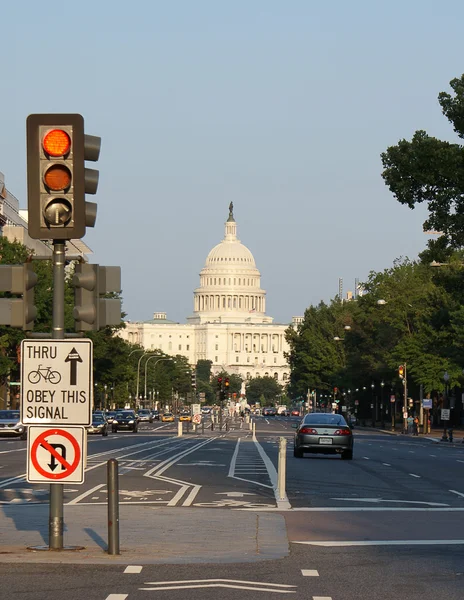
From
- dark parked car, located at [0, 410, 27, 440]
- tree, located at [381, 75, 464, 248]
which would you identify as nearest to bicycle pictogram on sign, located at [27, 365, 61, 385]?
tree, located at [381, 75, 464, 248]

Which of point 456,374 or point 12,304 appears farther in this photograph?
point 456,374

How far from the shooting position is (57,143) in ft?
42.7

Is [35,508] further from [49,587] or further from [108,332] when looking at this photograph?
[108,332]

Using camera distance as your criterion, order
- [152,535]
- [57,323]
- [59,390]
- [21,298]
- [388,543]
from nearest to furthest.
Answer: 1. [59,390]
2. [21,298]
3. [57,323]
4. [388,543]
5. [152,535]

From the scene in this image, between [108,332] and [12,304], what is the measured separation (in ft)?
320

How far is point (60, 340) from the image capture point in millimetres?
12930

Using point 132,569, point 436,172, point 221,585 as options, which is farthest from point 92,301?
point 436,172

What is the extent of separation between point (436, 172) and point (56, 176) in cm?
3290

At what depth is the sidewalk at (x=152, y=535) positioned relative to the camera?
1358cm

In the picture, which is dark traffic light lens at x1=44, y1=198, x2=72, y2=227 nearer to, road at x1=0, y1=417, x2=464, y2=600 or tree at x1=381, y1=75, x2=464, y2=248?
road at x1=0, y1=417, x2=464, y2=600

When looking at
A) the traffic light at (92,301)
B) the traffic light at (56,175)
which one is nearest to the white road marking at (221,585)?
the traffic light at (92,301)

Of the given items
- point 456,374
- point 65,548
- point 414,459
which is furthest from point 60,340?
point 456,374

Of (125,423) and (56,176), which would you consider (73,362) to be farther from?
(125,423)

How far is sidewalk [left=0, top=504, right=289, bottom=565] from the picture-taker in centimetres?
1358
